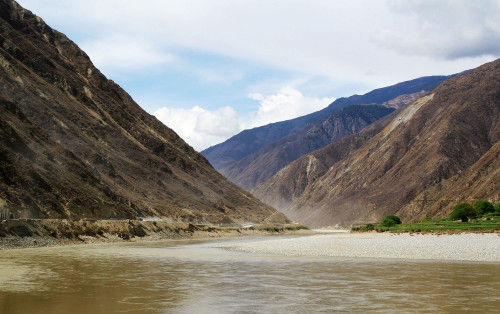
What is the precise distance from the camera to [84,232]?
215 ft

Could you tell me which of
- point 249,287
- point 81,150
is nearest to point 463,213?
point 249,287

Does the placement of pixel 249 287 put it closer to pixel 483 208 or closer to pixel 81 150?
pixel 483 208

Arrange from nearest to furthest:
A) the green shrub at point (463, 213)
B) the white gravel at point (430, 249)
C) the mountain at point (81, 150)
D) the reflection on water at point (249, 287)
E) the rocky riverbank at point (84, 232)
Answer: the reflection on water at point (249, 287) < the white gravel at point (430, 249) < the rocky riverbank at point (84, 232) < the mountain at point (81, 150) < the green shrub at point (463, 213)

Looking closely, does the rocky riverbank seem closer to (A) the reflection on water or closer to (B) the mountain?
(B) the mountain

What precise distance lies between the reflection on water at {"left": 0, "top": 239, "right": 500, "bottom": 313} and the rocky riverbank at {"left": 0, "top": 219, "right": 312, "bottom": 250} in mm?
18562

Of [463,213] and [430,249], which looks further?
[463,213]

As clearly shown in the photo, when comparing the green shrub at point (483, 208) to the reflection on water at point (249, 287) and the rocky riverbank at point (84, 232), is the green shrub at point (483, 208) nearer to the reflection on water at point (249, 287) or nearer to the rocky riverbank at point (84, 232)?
the rocky riverbank at point (84, 232)

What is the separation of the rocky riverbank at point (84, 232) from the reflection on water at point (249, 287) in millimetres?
18562

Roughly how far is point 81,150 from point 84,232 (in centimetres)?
5319

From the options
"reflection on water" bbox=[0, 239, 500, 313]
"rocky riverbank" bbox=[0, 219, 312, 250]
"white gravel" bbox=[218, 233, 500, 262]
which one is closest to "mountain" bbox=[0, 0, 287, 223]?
"rocky riverbank" bbox=[0, 219, 312, 250]

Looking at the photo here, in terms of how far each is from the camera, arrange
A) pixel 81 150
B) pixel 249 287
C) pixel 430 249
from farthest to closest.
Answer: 1. pixel 81 150
2. pixel 430 249
3. pixel 249 287

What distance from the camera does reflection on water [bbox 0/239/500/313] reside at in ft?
61.7

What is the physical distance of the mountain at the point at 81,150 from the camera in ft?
249

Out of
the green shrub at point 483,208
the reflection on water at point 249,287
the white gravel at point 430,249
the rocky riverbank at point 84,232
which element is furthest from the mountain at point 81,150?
the green shrub at point 483,208
